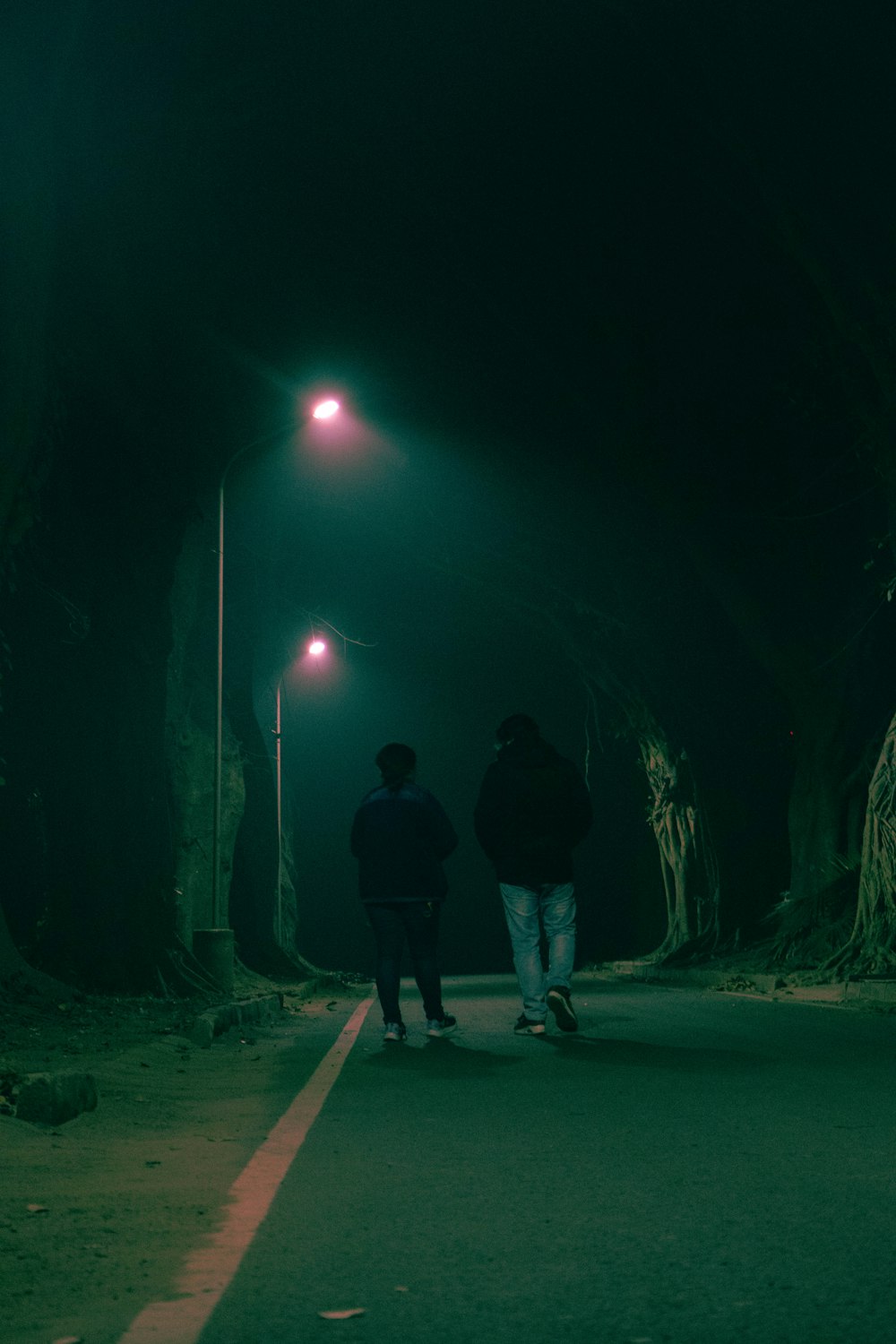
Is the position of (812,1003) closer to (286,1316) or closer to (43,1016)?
(43,1016)

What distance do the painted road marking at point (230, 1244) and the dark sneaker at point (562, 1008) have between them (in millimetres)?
3225

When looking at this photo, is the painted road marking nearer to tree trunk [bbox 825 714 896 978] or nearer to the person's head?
the person's head

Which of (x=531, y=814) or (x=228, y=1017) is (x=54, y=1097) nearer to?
(x=531, y=814)

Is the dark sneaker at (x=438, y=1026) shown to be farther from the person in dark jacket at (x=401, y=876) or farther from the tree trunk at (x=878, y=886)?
the tree trunk at (x=878, y=886)

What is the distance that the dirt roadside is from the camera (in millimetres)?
4406

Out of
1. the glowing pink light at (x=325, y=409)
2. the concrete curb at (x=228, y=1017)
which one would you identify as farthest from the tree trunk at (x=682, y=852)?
the concrete curb at (x=228, y=1017)

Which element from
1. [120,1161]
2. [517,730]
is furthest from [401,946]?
[120,1161]

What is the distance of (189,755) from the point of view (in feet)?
90.5

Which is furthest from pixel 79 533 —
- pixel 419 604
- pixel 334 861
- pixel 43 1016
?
pixel 334 861

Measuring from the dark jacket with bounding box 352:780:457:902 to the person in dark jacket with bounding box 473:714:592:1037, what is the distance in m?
0.35

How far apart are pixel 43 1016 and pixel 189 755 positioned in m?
14.0

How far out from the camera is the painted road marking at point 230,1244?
13.3ft

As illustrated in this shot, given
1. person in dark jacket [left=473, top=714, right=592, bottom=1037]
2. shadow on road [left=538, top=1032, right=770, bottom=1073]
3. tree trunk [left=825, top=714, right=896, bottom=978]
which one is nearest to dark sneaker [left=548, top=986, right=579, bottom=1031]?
person in dark jacket [left=473, top=714, right=592, bottom=1037]

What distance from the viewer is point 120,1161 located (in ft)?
21.6
